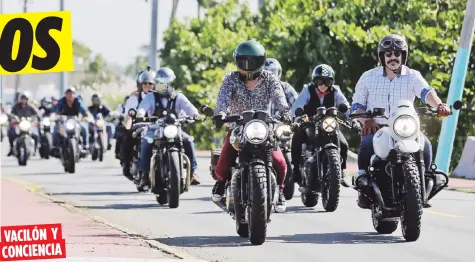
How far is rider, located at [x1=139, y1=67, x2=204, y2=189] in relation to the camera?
1867 centimetres

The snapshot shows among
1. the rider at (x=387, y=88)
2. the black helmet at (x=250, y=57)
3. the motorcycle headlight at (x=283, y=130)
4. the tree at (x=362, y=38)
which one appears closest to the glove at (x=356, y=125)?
the motorcycle headlight at (x=283, y=130)

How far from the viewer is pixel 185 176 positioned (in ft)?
59.0

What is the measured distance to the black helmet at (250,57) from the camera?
43.8ft

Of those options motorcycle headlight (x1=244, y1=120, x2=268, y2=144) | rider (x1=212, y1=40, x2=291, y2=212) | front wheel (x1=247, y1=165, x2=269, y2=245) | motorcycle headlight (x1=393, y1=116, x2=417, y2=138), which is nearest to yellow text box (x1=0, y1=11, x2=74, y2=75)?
motorcycle headlight (x1=244, y1=120, x2=268, y2=144)

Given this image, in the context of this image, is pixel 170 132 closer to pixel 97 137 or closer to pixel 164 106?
pixel 164 106

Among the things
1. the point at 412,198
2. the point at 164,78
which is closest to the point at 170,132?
the point at 164,78

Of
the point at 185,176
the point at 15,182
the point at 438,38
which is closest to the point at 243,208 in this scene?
the point at 185,176

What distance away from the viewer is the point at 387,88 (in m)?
13.9

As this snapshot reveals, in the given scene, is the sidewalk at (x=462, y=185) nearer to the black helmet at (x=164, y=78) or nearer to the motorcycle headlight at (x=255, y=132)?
the black helmet at (x=164, y=78)

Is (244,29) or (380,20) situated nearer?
(380,20)

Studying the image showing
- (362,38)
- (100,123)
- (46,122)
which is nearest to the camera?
(100,123)

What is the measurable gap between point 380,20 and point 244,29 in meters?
12.8

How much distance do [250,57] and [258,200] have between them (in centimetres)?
154

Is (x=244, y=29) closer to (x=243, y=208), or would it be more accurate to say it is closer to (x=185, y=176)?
(x=185, y=176)
